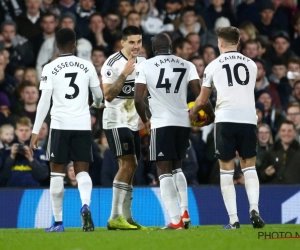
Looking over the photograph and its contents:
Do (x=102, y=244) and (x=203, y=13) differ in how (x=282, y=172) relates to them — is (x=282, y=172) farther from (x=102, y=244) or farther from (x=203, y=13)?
(x=102, y=244)

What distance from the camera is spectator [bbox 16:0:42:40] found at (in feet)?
59.1

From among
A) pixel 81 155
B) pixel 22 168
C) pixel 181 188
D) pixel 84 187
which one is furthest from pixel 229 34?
pixel 22 168

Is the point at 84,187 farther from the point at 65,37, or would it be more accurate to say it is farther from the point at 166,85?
the point at 65,37

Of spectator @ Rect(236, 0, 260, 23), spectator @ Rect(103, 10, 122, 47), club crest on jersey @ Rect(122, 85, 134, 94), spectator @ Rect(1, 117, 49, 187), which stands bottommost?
spectator @ Rect(1, 117, 49, 187)

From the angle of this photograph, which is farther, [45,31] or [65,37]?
[45,31]

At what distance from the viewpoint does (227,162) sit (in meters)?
11.7

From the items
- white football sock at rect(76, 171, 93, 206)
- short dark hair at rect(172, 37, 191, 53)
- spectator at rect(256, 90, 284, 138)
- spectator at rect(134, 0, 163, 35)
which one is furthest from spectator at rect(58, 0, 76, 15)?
white football sock at rect(76, 171, 93, 206)

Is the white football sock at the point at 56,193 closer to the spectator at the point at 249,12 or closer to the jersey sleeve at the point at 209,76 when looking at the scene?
the jersey sleeve at the point at 209,76

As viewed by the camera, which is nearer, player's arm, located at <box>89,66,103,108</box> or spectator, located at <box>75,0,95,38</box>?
player's arm, located at <box>89,66,103,108</box>

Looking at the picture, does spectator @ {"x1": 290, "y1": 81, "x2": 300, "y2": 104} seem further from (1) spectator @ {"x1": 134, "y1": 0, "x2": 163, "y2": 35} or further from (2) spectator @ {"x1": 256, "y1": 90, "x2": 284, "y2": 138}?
(1) spectator @ {"x1": 134, "y1": 0, "x2": 163, "y2": 35}

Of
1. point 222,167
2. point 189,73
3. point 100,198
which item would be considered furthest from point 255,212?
point 100,198

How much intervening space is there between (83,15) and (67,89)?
22.0 feet

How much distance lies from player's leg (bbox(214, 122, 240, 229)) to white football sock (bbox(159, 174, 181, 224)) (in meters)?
0.56

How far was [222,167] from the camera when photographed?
1169cm
